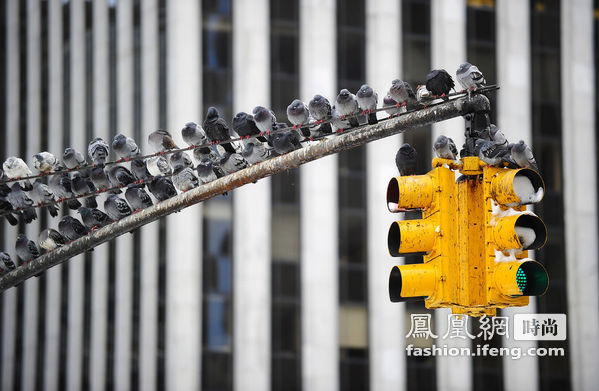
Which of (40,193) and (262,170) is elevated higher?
(40,193)

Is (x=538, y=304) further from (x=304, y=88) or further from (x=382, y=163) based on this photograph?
(x=304, y=88)

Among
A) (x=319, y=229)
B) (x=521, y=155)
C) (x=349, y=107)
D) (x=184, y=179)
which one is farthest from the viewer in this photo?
(x=319, y=229)

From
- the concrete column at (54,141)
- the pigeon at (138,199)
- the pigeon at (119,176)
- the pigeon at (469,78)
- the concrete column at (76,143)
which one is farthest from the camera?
the concrete column at (54,141)

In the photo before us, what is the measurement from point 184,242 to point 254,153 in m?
25.0

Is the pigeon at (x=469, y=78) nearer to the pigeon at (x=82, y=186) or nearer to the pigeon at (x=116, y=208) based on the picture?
the pigeon at (x=116, y=208)

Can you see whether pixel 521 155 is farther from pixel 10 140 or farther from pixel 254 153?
pixel 10 140

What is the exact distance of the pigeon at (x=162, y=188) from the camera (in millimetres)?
11898

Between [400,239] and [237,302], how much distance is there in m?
27.4

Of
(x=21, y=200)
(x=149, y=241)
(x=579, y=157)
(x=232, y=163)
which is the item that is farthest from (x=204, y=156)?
(x=579, y=157)

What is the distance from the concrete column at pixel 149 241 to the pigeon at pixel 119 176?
24.4 m

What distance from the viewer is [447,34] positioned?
37250 mm

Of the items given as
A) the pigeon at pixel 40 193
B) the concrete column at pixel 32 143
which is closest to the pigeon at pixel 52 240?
the pigeon at pixel 40 193

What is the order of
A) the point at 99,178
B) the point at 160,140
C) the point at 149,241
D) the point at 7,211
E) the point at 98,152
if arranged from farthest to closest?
the point at 149,241, the point at 160,140, the point at 98,152, the point at 99,178, the point at 7,211

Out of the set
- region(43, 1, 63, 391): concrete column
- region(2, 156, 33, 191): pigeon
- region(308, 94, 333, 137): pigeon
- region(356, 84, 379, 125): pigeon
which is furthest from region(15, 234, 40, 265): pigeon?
region(43, 1, 63, 391): concrete column
